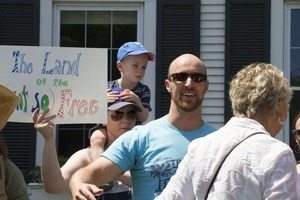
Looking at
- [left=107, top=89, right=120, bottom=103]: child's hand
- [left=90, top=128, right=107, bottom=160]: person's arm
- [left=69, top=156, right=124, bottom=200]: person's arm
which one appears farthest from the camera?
[left=107, top=89, right=120, bottom=103]: child's hand

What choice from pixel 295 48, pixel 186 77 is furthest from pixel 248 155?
pixel 295 48

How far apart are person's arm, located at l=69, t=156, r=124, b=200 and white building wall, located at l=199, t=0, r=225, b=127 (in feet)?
15.8

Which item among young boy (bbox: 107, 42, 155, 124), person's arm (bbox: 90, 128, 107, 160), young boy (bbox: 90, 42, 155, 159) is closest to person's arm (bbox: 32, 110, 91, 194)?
person's arm (bbox: 90, 128, 107, 160)

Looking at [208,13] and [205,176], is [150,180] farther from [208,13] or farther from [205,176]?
[208,13]

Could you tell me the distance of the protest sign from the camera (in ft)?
13.4

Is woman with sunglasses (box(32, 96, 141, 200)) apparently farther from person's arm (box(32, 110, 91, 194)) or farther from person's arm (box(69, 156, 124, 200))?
person's arm (box(69, 156, 124, 200))

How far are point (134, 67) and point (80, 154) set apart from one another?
889 millimetres

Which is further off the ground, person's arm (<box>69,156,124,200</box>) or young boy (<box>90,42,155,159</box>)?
young boy (<box>90,42,155,159</box>)

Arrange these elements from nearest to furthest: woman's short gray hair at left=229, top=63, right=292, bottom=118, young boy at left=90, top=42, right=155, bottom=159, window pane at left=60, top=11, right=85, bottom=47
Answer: woman's short gray hair at left=229, top=63, right=292, bottom=118 < young boy at left=90, top=42, right=155, bottom=159 < window pane at left=60, top=11, right=85, bottom=47

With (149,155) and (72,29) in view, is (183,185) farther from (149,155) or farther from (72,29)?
(72,29)

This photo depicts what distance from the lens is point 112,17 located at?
27.5ft

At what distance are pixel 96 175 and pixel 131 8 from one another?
5188mm

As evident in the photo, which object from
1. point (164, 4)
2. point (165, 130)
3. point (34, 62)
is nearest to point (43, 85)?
point (34, 62)

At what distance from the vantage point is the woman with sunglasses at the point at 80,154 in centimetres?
371
